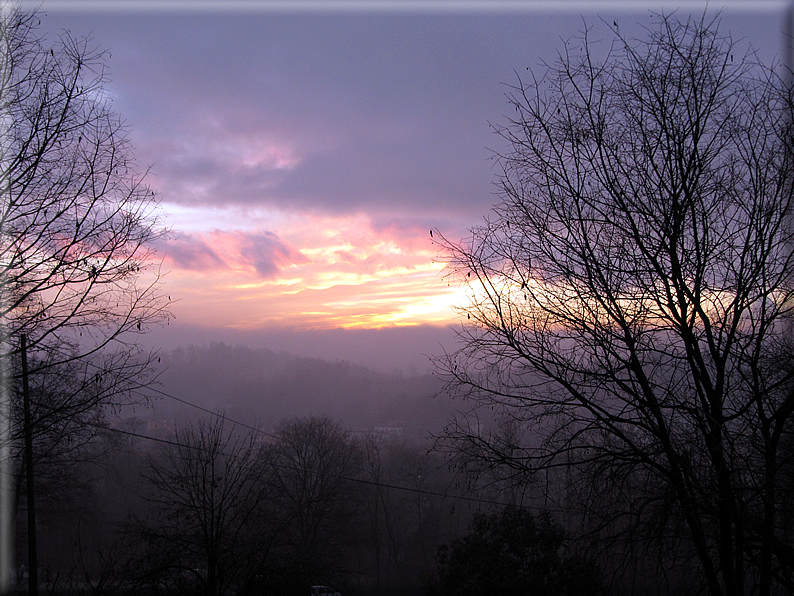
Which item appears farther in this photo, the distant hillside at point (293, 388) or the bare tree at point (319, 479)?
the distant hillside at point (293, 388)

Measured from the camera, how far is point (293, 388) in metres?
41.7

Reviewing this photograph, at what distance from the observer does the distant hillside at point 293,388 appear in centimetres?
2758

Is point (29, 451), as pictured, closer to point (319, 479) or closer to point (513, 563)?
point (513, 563)

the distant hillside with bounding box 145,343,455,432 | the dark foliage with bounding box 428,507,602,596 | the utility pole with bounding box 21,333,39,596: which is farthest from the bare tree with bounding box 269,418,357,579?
the utility pole with bounding box 21,333,39,596

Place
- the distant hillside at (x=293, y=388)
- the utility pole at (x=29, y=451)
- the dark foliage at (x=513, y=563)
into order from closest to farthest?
the utility pole at (x=29, y=451)
the dark foliage at (x=513, y=563)
the distant hillside at (x=293, y=388)

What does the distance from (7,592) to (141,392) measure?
2.29 metres

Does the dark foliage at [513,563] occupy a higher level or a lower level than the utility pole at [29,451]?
lower

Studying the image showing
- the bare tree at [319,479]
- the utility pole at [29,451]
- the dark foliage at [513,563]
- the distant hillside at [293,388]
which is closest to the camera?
the utility pole at [29,451]

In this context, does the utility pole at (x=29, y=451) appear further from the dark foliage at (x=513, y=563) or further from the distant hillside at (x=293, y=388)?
the distant hillside at (x=293, y=388)

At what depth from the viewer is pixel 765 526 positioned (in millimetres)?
3896

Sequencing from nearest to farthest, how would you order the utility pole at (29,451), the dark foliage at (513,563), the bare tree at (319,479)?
the utility pole at (29,451) < the dark foliage at (513,563) < the bare tree at (319,479)

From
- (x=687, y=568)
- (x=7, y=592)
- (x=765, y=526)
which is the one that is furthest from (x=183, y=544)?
(x=765, y=526)

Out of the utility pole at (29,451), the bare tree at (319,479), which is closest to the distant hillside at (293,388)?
the bare tree at (319,479)

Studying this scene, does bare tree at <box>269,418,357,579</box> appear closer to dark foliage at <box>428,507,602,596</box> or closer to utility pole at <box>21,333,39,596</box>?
dark foliage at <box>428,507,602,596</box>
